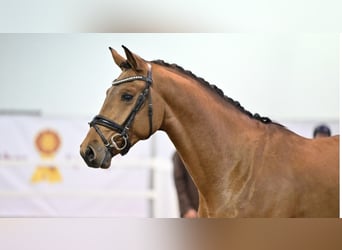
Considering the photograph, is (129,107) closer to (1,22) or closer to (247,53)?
(247,53)

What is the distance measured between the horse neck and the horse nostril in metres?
0.19

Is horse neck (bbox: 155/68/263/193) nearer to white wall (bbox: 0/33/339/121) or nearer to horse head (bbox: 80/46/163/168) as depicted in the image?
horse head (bbox: 80/46/163/168)

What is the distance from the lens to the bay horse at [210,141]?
1.11m

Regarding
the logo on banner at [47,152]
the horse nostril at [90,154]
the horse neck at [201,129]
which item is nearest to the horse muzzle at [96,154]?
the horse nostril at [90,154]

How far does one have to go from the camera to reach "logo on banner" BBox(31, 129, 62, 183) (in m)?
1.37

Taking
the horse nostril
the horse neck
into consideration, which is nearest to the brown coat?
the horse neck

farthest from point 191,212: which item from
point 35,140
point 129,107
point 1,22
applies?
point 1,22

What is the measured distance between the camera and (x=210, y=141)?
3.72 ft

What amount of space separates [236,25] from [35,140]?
2.33ft

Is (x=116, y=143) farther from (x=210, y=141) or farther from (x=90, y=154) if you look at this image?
(x=210, y=141)

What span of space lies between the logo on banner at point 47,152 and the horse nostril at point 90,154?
0.29 meters

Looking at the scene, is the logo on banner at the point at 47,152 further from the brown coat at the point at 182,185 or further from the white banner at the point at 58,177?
the brown coat at the point at 182,185

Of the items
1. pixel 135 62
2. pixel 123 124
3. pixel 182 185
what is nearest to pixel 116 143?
pixel 123 124

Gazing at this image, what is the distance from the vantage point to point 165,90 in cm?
113
